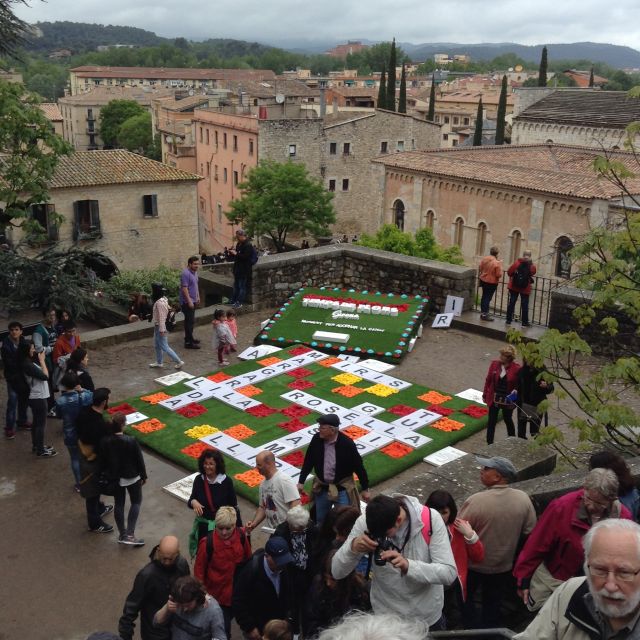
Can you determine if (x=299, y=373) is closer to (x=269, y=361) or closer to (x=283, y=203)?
(x=269, y=361)

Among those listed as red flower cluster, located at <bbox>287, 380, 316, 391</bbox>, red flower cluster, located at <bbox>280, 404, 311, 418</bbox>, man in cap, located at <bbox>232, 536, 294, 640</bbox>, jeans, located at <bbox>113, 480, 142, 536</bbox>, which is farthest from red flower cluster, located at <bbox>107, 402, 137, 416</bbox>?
man in cap, located at <bbox>232, 536, 294, 640</bbox>

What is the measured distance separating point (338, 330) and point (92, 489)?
738 cm

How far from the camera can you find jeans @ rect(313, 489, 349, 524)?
291 inches

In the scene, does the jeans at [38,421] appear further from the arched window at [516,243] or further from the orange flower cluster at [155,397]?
the arched window at [516,243]

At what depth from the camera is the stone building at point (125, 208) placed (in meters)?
38.5

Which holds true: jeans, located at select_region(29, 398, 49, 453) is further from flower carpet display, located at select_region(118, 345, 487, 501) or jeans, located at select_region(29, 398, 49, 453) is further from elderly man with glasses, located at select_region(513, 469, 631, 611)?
elderly man with glasses, located at select_region(513, 469, 631, 611)

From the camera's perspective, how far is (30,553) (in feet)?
26.5

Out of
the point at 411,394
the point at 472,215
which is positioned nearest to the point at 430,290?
the point at 411,394

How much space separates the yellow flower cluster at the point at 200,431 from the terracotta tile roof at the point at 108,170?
29.6m

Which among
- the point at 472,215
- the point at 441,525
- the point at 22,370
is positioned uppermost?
the point at 441,525

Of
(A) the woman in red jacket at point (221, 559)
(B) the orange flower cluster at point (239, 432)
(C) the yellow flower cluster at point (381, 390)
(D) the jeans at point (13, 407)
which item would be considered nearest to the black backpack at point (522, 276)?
(C) the yellow flower cluster at point (381, 390)

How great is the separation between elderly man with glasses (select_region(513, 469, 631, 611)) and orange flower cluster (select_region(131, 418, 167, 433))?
6.63 m

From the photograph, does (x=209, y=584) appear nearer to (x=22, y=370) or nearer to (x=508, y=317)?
(x=22, y=370)

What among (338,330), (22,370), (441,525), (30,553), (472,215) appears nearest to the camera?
(441,525)
